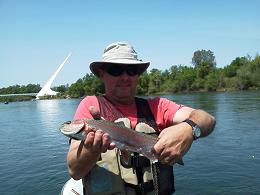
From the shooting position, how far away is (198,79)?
102 meters

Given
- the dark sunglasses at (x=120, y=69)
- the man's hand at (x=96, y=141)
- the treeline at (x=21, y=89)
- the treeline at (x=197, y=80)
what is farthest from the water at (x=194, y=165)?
the treeline at (x=21, y=89)

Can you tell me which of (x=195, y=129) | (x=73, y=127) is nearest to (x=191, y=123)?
(x=195, y=129)

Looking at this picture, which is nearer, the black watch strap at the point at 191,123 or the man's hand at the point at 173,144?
the man's hand at the point at 173,144

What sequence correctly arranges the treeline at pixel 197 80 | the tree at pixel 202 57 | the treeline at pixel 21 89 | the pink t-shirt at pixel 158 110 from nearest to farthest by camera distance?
1. the pink t-shirt at pixel 158 110
2. the treeline at pixel 197 80
3. the tree at pixel 202 57
4. the treeline at pixel 21 89

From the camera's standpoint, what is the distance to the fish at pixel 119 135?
8.94 ft

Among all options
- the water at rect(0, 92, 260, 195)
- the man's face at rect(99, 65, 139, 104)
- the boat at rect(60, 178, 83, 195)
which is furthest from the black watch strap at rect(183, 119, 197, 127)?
the water at rect(0, 92, 260, 195)

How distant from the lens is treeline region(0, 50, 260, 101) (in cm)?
8738

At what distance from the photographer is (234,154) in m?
15.7

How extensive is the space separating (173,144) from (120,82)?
0.77 m

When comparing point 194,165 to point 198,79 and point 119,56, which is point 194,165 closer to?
point 119,56

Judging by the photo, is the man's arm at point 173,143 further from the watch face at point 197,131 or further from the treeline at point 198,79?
the treeline at point 198,79

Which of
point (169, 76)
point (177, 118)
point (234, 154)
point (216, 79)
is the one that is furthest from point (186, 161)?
point (169, 76)

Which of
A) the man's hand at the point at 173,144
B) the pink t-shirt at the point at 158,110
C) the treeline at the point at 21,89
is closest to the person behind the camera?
the man's hand at the point at 173,144

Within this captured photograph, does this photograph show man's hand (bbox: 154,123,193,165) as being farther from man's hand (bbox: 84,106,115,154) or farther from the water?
the water
